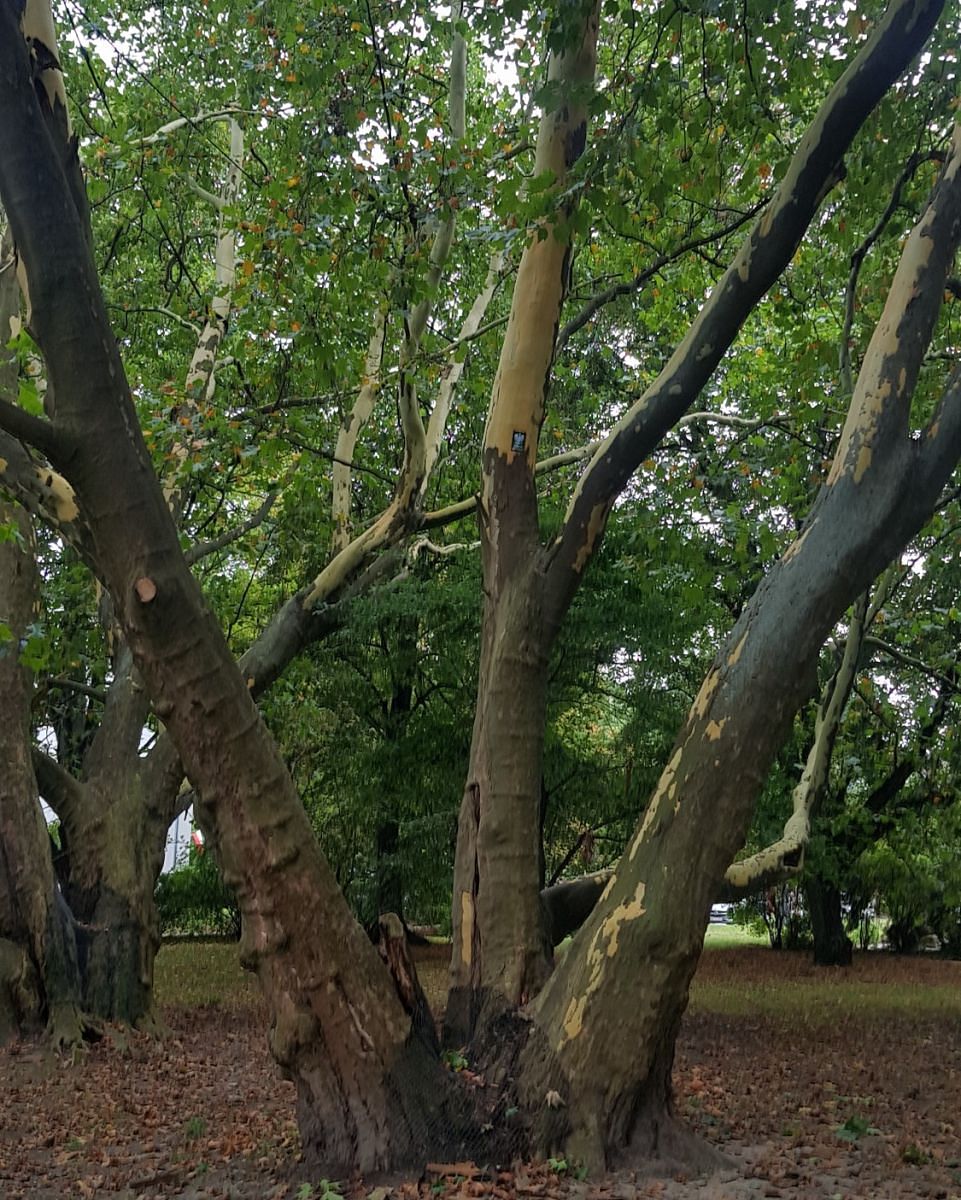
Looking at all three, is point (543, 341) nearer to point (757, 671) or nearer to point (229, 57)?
point (757, 671)

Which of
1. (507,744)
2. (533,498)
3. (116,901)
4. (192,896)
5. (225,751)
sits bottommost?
(192,896)

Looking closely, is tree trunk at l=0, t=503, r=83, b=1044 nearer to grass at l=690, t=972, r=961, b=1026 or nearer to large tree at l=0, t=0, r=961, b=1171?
large tree at l=0, t=0, r=961, b=1171

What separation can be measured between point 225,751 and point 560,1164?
2149 millimetres

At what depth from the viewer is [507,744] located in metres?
5.17

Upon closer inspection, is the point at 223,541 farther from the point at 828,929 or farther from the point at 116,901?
the point at 828,929

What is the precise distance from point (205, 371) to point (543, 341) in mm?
5095

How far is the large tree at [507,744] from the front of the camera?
13.1 ft

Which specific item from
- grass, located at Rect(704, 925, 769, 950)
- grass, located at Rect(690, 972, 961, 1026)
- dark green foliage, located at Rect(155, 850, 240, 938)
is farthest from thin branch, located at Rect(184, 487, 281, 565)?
grass, located at Rect(704, 925, 769, 950)

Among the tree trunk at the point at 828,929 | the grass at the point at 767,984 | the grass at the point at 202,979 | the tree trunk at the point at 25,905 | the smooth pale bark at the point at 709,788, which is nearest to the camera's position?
the smooth pale bark at the point at 709,788

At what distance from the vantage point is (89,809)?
8.89m

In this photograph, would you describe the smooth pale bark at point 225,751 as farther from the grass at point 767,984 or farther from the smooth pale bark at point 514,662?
the grass at point 767,984

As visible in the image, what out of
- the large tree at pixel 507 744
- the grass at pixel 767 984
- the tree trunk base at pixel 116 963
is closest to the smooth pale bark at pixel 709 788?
the large tree at pixel 507 744

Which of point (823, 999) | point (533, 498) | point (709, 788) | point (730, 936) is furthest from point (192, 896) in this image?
point (709, 788)

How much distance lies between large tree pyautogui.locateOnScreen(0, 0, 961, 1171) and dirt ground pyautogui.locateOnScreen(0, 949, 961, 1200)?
0.34 metres
